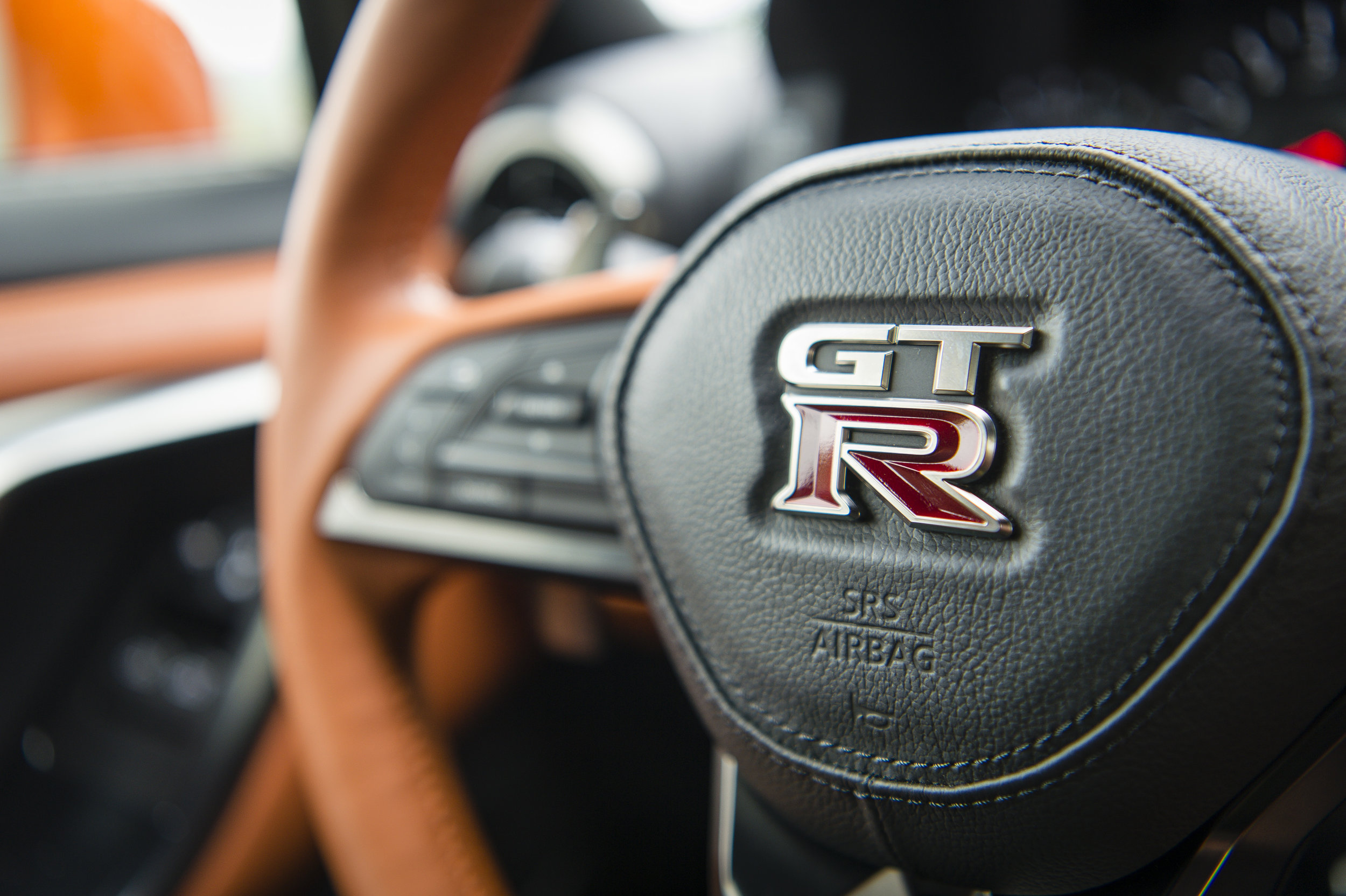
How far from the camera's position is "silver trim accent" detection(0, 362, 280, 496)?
987mm

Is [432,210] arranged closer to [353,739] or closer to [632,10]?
[353,739]

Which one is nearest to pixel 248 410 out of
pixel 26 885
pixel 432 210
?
pixel 432 210

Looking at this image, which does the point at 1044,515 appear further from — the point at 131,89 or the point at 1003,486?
the point at 131,89

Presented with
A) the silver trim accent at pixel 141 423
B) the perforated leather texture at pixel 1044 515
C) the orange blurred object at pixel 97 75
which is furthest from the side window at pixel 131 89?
the perforated leather texture at pixel 1044 515

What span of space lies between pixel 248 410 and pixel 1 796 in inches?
19.6

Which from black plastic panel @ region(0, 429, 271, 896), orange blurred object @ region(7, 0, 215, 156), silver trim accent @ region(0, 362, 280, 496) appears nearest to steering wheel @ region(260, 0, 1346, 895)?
silver trim accent @ region(0, 362, 280, 496)

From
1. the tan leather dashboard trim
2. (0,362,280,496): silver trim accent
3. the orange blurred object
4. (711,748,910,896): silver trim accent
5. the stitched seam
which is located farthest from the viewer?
the orange blurred object

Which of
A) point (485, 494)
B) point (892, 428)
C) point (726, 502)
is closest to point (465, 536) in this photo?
point (485, 494)

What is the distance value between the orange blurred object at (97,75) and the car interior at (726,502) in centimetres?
47

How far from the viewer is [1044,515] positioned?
410mm

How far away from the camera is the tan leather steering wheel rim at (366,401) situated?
691mm

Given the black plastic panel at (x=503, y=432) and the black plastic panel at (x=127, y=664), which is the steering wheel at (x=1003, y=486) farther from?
the black plastic panel at (x=127, y=664)

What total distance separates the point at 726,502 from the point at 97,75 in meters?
2.03

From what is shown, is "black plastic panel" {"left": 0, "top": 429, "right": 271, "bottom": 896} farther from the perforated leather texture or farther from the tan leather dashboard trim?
the perforated leather texture
